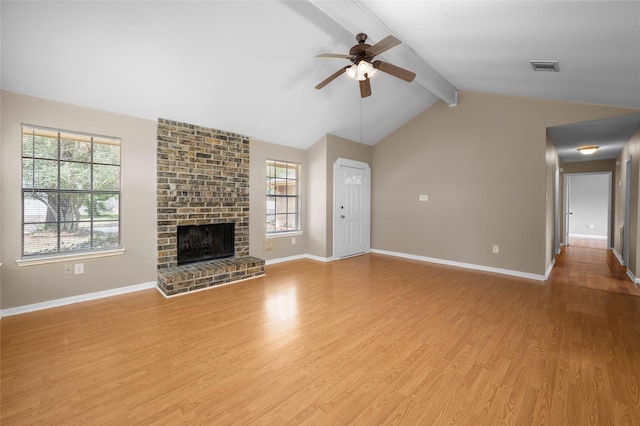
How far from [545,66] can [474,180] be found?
7.51 feet

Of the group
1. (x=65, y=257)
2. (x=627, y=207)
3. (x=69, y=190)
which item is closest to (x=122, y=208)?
(x=69, y=190)

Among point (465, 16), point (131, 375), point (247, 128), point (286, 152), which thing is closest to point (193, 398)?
point (131, 375)

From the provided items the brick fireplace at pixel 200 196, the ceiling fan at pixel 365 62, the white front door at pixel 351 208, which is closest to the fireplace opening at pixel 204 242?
the brick fireplace at pixel 200 196

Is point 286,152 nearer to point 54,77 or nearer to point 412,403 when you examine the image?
point 54,77

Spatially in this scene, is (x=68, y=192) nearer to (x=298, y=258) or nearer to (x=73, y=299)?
(x=73, y=299)

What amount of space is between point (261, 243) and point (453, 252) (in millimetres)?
3769

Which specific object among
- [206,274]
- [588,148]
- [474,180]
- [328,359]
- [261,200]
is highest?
[588,148]

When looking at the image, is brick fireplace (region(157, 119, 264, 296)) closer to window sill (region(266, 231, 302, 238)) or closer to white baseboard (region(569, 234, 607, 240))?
window sill (region(266, 231, 302, 238))

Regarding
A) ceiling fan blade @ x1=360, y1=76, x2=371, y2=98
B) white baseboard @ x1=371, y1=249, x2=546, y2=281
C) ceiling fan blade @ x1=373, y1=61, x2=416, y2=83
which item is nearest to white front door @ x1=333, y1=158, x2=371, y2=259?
white baseboard @ x1=371, y1=249, x2=546, y2=281

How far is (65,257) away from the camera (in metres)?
3.35

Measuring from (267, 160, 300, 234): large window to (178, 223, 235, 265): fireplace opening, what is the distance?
93 cm

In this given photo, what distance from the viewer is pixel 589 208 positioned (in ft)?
32.0

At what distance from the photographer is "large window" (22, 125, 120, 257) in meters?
3.21

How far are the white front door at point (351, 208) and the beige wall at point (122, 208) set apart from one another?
341cm
